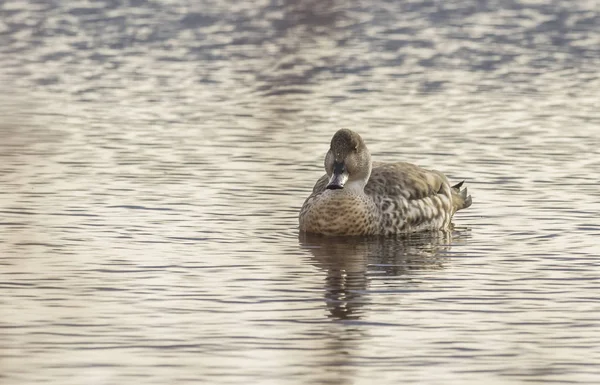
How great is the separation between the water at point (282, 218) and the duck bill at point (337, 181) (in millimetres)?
464

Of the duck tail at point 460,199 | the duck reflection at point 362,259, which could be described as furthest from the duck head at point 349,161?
the duck tail at point 460,199

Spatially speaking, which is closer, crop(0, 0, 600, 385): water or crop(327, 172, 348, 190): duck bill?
crop(0, 0, 600, 385): water

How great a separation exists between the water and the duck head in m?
0.67

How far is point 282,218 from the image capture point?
17297 mm

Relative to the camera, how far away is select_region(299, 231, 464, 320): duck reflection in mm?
13078

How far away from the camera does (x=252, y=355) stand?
10.6m

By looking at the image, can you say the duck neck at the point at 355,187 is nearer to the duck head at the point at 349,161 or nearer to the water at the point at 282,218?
the duck head at the point at 349,161

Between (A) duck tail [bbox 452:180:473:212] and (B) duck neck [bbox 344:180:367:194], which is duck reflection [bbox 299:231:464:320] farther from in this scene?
(A) duck tail [bbox 452:180:473:212]

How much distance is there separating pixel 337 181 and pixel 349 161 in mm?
377

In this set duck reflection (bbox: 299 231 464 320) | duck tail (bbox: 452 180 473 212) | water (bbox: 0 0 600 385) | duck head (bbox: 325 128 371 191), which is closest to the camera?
water (bbox: 0 0 600 385)

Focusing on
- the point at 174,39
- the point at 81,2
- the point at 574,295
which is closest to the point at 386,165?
the point at 574,295

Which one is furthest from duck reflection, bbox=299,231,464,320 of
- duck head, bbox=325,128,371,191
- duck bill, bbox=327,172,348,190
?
duck head, bbox=325,128,371,191

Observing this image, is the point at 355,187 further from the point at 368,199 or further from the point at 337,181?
the point at 337,181

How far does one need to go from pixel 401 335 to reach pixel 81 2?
3424 centimetres
